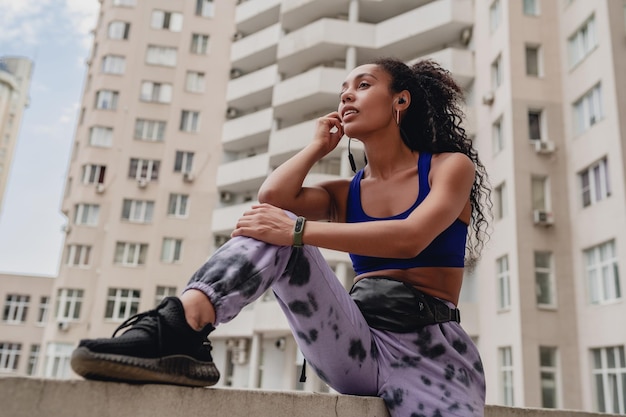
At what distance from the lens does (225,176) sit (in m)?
25.6

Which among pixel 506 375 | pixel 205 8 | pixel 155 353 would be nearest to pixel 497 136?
pixel 506 375

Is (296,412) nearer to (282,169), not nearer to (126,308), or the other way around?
(282,169)

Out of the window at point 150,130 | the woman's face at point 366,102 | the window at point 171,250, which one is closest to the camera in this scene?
the woman's face at point 366,102

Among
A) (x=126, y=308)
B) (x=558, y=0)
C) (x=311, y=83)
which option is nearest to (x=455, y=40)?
(x=558, y=0)

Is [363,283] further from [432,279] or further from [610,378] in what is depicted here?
[610,378]

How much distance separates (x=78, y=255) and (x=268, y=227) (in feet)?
95.8

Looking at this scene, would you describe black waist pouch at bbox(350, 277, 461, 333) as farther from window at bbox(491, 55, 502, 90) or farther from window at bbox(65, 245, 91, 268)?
window at bbox(65, 245, 91, 268)

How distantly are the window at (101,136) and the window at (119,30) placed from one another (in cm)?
505

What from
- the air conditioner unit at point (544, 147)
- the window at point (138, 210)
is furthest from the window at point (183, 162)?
the air conditioner unit at point (544, 147)

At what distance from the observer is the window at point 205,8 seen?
2984 cm

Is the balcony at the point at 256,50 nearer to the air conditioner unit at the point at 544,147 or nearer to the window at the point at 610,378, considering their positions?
the air conditioner unit at the point at 544,147

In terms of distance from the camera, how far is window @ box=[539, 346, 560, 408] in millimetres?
15203

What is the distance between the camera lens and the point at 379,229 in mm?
2158

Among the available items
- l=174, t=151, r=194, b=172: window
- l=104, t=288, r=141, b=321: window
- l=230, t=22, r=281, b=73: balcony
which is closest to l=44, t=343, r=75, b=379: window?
l=104, t=288, r=141, b=321: window
